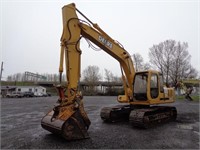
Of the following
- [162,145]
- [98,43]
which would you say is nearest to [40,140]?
[162,145]

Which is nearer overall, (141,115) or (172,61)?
(141,115)

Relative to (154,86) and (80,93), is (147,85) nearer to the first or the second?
(154,86)

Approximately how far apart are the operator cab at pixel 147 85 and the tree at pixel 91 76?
4994cm

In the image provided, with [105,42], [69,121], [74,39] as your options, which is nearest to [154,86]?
[105,42]

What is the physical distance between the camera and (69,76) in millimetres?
5871

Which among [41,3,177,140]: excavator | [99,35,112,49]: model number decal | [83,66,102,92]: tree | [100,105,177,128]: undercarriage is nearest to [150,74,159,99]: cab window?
[41,3,177,140]: excavator

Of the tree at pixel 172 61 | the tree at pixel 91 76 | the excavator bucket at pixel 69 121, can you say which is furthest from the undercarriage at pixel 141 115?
the tree at pixel 91 76

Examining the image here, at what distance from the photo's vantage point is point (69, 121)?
205 inches

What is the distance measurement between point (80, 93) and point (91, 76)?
58362mm

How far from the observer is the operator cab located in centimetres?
801

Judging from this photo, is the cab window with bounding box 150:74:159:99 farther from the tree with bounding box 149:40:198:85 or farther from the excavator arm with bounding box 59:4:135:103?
the tree with bounding box 149:40:198:85

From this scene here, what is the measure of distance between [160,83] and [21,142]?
6.37 metres

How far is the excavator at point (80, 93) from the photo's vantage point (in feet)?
17.8

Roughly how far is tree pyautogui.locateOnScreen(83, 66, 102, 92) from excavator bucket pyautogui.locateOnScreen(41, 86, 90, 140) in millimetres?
52603
